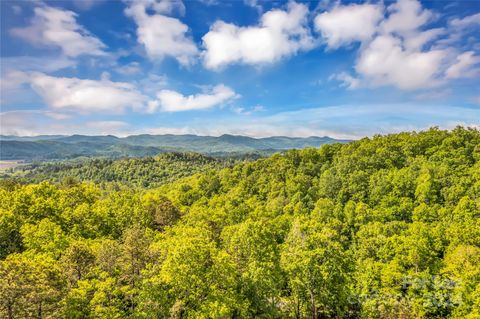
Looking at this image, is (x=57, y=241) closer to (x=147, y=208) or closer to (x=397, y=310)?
(x=147, y=208)

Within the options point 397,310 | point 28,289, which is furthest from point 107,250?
point 397,310

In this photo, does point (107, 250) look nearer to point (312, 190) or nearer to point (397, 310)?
point (397, 310)

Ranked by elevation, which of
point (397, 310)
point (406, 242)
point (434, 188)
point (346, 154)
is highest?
point (346, 154)

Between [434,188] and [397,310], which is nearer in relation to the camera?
[397,310]

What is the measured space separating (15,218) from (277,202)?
7367cm

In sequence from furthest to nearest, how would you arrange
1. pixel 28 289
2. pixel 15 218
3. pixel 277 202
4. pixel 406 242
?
pixel 277 202 → pixel 406 242 → pixel 15 218 → pixel 28 289

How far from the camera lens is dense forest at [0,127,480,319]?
100 feet

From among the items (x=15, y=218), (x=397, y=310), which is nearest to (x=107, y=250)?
(x=15, y=218)

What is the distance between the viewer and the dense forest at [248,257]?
1201 inches

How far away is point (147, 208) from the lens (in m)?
74.6

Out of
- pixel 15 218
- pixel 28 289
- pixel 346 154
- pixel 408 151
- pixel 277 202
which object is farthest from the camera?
pixel 346 154

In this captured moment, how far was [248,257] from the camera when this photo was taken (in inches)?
1681

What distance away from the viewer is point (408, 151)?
385ft

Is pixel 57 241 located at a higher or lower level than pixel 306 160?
lower
